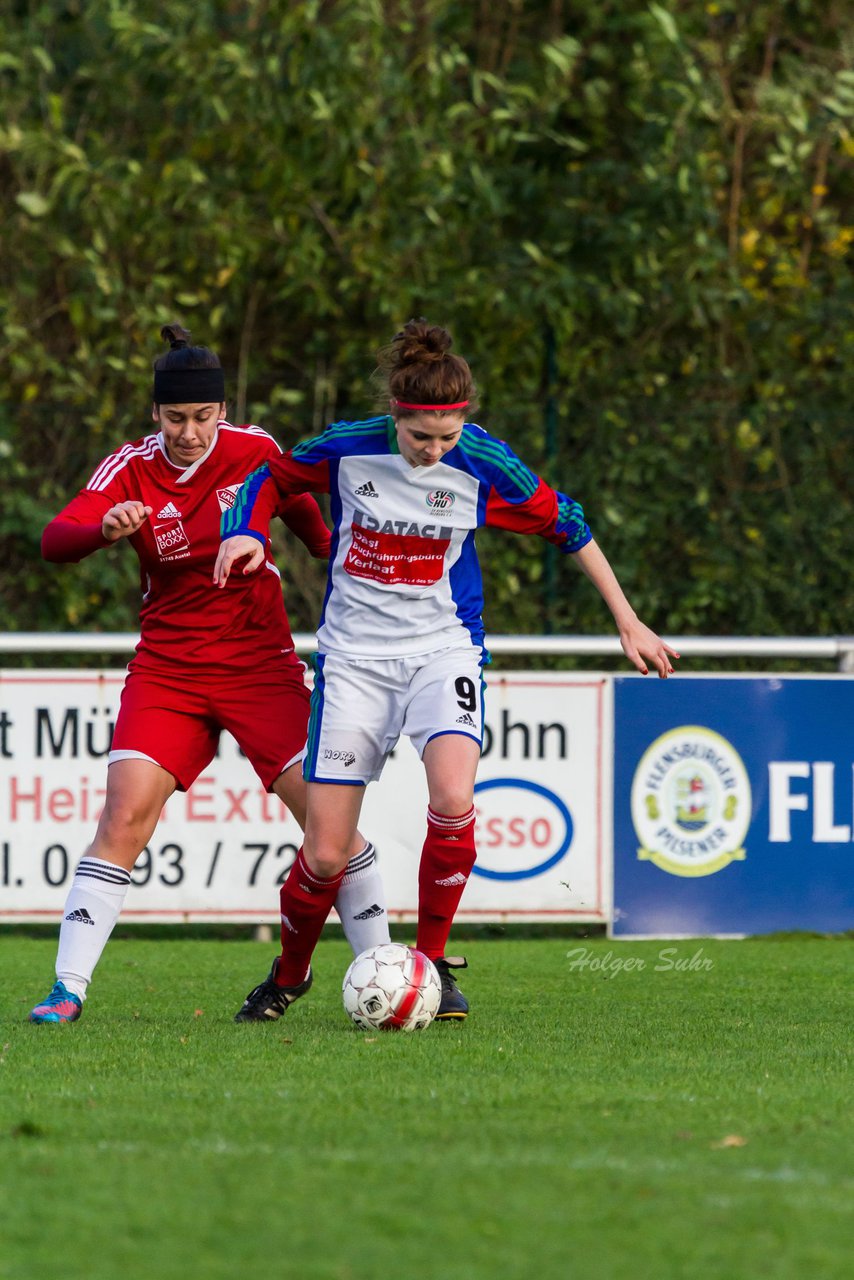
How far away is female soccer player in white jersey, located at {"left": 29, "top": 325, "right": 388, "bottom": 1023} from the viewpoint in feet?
19.4

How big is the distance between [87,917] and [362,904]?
86 centimetres

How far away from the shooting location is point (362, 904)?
615cm

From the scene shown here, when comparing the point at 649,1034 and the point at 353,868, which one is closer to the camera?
the point at 649,1034

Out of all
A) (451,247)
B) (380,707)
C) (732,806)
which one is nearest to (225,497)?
(380,707)

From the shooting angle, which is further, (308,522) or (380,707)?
(308,522)

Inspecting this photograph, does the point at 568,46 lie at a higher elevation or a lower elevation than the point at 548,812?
higher

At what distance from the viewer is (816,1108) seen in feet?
14.6

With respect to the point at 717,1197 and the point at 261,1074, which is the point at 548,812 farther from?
the point at 717,1197

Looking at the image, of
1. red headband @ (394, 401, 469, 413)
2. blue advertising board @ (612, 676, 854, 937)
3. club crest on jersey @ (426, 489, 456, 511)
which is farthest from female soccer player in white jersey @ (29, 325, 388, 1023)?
blue advertising board @ (612, 676, 854, 937)

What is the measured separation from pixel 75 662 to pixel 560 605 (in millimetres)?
2625

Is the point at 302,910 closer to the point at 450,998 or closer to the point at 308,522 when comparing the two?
the point at 450,998

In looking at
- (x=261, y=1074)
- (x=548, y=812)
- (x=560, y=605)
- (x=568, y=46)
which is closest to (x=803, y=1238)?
(x=261, y=1074)

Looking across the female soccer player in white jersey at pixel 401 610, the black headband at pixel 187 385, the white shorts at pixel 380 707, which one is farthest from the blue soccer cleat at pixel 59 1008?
the black headband at pixel 187 385

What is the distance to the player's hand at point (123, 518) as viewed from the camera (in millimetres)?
5520
